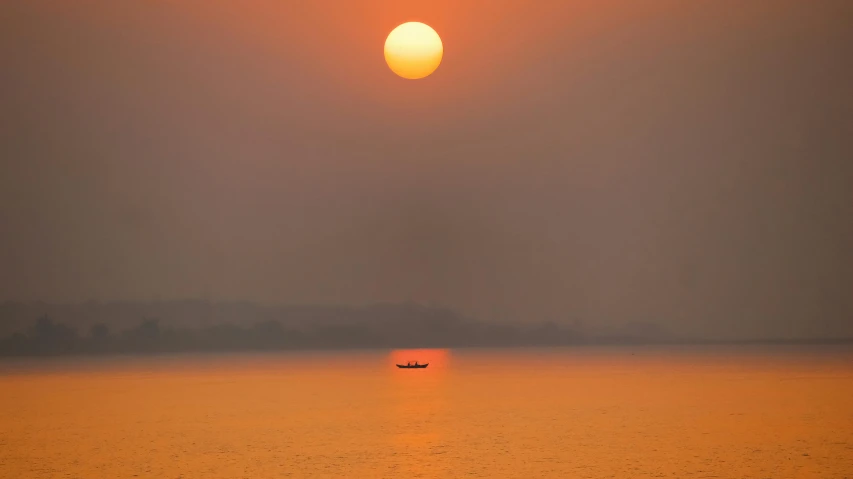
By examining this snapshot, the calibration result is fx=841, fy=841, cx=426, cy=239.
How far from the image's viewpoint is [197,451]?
30469 mm

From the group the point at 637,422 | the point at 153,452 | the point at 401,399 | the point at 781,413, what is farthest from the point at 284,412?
the point at 781,413

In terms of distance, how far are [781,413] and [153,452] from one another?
2966cm

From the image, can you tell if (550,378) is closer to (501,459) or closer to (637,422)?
(637,422)

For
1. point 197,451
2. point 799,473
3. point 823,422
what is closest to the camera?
point 799,473

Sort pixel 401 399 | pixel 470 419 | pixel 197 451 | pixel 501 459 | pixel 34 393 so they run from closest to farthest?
pixel 501 459 < pixel 197 451 < pixel 470 419 < pixel 401 399 < pixel 34 393

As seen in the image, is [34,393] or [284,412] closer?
[284,412]

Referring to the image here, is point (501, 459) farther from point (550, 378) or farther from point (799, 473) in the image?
point (550, 378)

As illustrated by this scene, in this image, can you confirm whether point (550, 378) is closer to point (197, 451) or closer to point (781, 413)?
point (781, 413)

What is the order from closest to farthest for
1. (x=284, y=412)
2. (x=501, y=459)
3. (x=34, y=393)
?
(x=501, y=459), (x=284, y=412), (x=34, y=393)

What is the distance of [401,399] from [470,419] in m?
14.7

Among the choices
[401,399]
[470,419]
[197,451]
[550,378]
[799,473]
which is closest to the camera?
[799,473]

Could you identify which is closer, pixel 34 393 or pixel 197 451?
pixel 197 451

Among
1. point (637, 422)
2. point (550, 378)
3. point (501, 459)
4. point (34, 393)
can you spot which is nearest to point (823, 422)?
point (637, 422)

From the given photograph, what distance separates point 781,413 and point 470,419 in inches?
612
